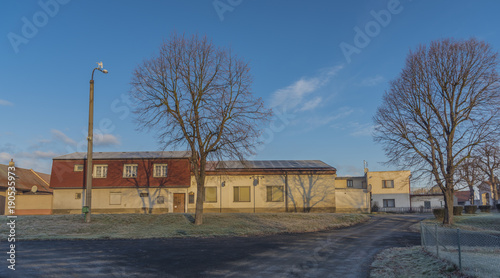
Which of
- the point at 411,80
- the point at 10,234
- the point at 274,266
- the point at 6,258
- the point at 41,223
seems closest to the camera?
the point at 274,266

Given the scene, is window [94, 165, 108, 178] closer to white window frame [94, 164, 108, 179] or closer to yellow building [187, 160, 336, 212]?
white window frame [94, 164, 108, 179]

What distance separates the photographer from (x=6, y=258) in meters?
12.5

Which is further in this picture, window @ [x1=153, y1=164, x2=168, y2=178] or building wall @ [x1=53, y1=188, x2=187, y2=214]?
window @ [x1=153, y1=164, x2=168, y2=178]

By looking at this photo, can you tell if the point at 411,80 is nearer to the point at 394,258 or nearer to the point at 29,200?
the point at 394,258

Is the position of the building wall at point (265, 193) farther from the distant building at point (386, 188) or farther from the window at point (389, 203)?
the window at point (389, 203)

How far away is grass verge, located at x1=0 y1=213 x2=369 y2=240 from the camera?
811 inches

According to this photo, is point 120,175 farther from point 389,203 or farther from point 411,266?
point 389,203

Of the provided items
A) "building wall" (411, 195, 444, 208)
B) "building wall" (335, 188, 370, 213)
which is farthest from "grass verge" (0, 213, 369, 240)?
"building wall" (411, 195, 444, 208)

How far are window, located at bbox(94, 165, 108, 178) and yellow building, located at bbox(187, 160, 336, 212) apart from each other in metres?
9.14

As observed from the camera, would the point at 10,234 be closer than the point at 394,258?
No

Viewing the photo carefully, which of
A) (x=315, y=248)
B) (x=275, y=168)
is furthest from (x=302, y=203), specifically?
(x=315, y=248)

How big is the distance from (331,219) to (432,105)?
12134 millimetres

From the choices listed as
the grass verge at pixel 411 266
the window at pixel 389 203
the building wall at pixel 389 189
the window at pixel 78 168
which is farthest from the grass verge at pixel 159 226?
the window at pixel 389 203

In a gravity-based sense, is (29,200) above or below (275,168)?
below
